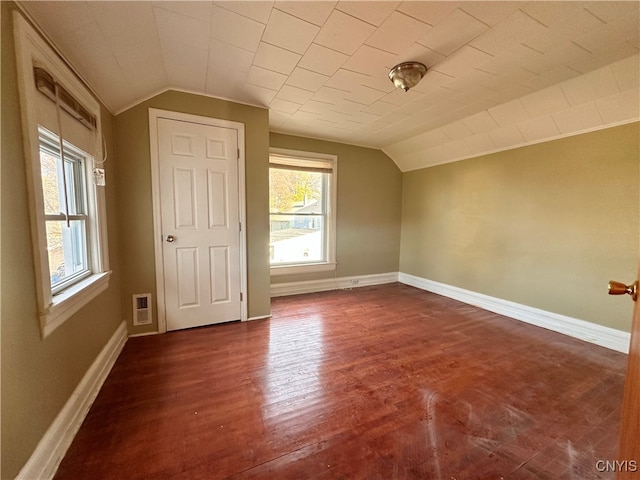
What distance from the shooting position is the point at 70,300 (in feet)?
4.76

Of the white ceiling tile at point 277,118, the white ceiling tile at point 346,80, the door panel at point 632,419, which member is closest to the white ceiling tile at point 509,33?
the white ceiling tile at point 346,80

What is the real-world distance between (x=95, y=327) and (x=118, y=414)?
64 centimetres

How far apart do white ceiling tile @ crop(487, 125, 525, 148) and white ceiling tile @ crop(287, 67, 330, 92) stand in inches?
86.0

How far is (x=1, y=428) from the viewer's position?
93 cm

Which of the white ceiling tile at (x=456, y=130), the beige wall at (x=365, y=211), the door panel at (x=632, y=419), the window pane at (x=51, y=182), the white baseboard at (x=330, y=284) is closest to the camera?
the door panel at (x=632, y=419)

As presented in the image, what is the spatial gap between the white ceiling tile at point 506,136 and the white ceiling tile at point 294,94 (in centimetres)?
225

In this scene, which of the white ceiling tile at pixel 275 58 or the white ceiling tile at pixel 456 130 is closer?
the white ceiling tile at pixel 275 58

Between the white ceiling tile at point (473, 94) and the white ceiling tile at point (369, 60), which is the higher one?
the white ceiling tile at point (369, 60)

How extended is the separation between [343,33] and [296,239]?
280 centimetres

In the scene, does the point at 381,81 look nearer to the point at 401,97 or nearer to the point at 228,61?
the point at 401,97

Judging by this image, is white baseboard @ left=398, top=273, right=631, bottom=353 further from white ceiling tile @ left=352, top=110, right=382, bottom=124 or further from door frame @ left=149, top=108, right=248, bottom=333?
door frame @ left=149, top=108, right=248, bottom=333

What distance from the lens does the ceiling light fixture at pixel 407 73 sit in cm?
200

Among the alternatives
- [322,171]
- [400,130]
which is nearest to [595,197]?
[400,130]

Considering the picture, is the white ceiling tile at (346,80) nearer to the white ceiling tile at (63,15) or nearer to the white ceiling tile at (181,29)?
the white ceiling tile at (181,29)
